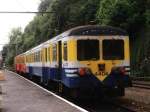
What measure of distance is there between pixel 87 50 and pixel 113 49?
1.05 metres

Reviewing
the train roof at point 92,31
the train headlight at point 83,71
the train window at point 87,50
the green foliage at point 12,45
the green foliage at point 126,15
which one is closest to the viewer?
the train headlight at point 83,71

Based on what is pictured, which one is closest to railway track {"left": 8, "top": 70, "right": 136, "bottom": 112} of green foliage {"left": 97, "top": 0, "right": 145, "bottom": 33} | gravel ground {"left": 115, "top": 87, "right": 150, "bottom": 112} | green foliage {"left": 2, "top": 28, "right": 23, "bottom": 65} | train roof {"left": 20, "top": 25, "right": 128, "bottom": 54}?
gravel ground {"left": 115, "top": 87, "right": 150, "bottom": 112}

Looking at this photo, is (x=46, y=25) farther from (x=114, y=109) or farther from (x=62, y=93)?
(x=114, y=109)

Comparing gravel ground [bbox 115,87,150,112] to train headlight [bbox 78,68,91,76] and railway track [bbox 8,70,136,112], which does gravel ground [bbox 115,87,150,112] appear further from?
train headlight [bbox 78,68,91,76]

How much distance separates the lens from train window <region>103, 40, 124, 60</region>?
1955 centimetres

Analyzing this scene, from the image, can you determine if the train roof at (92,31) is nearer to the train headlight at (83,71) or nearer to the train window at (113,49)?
the train window at (113,49)

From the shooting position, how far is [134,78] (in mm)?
37938

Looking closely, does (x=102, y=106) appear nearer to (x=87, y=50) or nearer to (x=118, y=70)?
(x=118, y=70)

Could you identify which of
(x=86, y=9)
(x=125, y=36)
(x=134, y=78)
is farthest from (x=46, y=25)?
(x=125, y=36)

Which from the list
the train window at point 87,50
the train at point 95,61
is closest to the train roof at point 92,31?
the train at point 95,61

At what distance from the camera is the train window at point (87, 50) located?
63.1 feet

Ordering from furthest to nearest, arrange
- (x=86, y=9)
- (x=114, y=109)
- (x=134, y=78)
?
(x=86, y=9)
(x=134, y=78)
(x=114, y=109)

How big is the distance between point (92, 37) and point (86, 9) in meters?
38.9

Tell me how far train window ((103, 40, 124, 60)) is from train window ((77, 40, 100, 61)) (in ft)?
1.05
